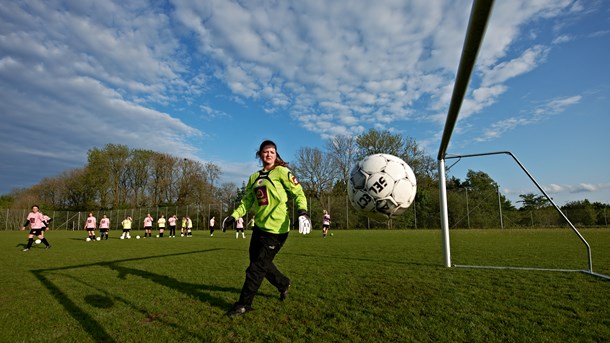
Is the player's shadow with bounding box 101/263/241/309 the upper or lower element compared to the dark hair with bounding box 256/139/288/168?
lower

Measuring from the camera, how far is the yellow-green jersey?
4.23m

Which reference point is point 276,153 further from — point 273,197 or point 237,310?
point 237,310

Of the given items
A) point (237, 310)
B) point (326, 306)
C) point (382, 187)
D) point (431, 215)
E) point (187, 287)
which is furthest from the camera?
point (431, 215)

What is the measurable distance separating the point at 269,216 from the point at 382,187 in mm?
2511

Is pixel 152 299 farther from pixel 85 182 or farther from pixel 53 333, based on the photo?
pixel 85 182

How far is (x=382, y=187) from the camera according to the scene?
5859 mm

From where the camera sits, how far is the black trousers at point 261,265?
155 inches

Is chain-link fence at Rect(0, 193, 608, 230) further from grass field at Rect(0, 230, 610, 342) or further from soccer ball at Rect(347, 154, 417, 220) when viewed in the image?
grass field at Rect(0, 230, 610, 342)

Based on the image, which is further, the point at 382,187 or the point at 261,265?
the point at 382,187

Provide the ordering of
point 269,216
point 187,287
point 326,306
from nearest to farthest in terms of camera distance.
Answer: point 326,306
point 269,216
point 187,287

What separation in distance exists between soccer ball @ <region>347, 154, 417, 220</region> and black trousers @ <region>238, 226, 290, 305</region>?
86.1 inches

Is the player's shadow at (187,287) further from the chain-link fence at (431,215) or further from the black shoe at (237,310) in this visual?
the chain-link fence at (431,215)

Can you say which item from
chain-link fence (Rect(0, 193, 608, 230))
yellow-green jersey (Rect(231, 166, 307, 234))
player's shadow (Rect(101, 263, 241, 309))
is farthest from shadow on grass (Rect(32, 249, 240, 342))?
chain-link fence (Rect(0, 193, 608, 230))

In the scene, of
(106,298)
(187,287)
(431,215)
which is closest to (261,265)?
(187,287)
